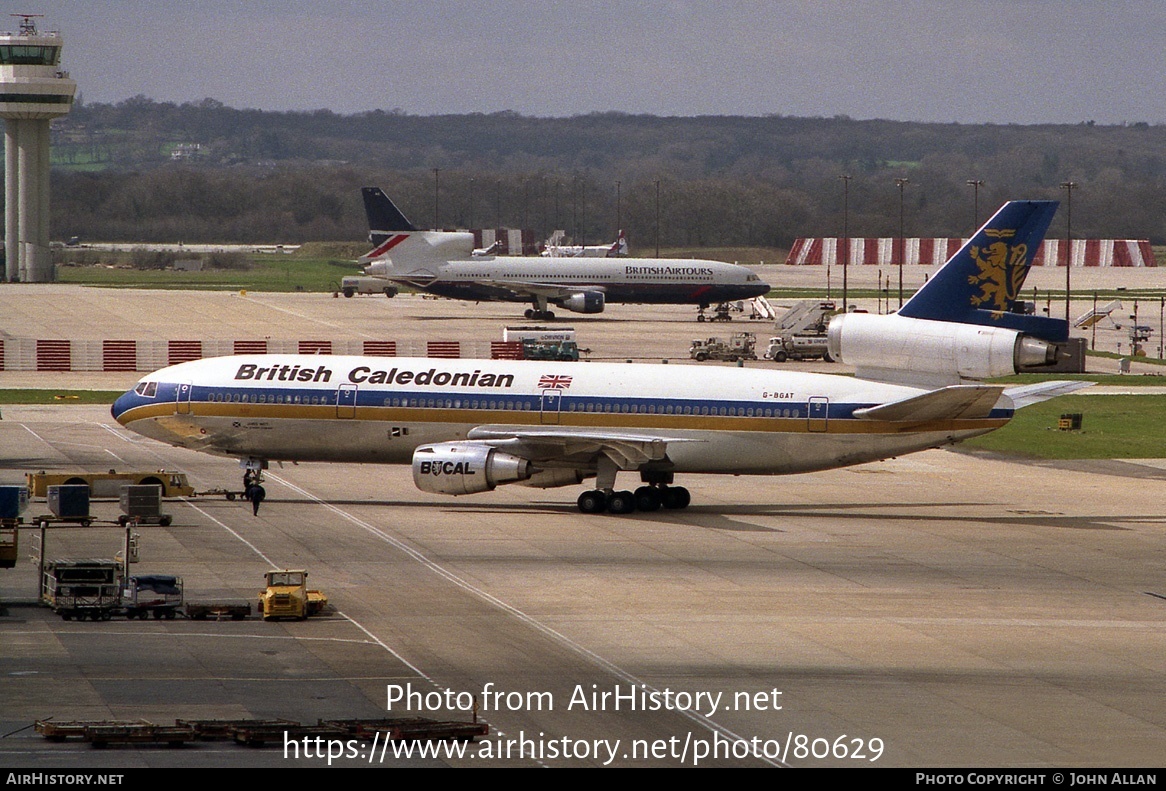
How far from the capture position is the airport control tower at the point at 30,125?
17162 centimetres

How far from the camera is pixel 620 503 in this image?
5134 cm

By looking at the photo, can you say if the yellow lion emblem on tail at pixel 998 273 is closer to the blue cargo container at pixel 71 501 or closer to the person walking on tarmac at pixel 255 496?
the person walking on tarmac at pixel 255 496

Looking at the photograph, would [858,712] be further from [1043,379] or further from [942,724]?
[1043,379]

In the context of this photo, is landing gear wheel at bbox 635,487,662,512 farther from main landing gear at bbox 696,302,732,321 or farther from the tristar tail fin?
main landing gear at bbox 696,302,732,321

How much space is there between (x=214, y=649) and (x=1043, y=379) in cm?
7323

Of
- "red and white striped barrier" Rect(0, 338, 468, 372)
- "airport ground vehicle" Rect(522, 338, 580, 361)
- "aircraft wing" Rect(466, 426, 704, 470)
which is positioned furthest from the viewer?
"airport ground vehicle" Rect(522, 338, 580, 361)

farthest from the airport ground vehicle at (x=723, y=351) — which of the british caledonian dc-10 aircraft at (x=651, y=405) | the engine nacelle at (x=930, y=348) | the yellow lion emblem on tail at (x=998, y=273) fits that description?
the yellow lion emblem on tail at (x=998, y=273)

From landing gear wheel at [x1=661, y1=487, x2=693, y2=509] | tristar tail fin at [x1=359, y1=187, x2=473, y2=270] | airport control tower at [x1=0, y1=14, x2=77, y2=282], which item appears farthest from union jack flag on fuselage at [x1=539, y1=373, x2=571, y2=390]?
airport control tower at [x1=0, y1=14, x2=77, y2=282]

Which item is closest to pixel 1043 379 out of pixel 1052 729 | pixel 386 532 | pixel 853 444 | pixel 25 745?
pixel 853 444

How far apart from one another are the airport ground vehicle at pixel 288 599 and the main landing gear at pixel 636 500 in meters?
15.9

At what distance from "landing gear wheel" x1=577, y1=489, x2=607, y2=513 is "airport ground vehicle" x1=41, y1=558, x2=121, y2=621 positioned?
740 inches

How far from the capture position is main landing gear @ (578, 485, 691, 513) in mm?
51406

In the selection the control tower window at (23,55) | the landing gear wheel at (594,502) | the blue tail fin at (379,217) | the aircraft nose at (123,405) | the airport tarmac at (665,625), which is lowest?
the airport tarmac at (665,625)

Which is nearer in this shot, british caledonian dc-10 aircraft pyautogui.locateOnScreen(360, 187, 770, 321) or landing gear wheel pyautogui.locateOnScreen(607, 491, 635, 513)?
landing gear wheel pyautogui.locateOnScreen(607, 491, 635, 513)
